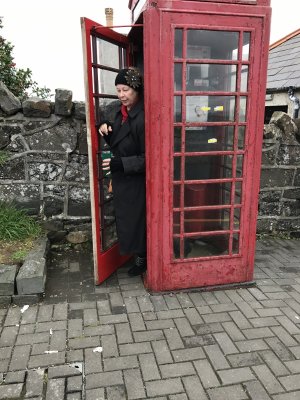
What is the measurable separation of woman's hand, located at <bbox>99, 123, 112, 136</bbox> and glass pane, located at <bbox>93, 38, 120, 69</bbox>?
1.89ft

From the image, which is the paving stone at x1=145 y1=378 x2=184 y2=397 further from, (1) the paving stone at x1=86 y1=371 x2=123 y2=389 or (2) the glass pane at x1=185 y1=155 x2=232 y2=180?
(2) the glass pane at x1=185 y1=155 x2=232 y2=180

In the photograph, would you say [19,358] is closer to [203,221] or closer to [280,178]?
[203,221]

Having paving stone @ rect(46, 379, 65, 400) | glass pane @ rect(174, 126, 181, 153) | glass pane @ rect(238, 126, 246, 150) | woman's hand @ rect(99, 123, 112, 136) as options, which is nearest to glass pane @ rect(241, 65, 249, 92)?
glass pane @ rect(238, 126, 246, 150)

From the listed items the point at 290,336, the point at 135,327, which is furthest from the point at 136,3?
the point at 290,336

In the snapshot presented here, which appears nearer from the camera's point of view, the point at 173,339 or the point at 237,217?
the point at 173,339

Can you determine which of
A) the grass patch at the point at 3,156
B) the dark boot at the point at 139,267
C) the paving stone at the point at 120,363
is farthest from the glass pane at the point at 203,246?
the grass patch at the point at 3,156

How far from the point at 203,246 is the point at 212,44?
1.84m

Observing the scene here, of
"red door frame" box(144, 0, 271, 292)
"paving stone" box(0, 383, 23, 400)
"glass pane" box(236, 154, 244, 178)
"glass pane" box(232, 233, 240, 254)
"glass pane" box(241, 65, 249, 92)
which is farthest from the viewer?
"glass pane" box(232, 233, 240, 254)

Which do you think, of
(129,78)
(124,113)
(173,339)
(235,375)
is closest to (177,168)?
(124,113)

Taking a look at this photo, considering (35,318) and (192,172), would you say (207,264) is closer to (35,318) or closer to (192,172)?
(192,172)

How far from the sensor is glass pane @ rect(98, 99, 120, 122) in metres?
3.53

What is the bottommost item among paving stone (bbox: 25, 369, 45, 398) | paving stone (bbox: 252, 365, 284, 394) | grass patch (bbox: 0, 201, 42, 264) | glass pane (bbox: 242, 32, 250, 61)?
paving stone (bbox: 252, 365, 284, 394)

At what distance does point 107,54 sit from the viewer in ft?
11.4

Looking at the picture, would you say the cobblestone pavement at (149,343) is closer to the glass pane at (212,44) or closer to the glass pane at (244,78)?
the glass pane at (244,78)
